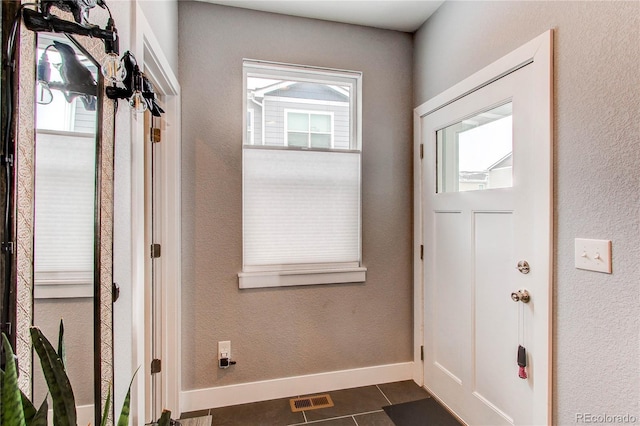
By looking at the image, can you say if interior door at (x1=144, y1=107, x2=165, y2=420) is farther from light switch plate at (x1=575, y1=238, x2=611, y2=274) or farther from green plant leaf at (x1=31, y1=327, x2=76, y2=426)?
light switch plate at (x1=575, y1=238, x2=611, y2=274)

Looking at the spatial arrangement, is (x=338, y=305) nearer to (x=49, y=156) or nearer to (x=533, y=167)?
(x=533, y=167)

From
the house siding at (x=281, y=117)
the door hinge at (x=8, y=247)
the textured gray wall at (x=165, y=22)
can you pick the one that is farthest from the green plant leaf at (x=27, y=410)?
the house siding at (x=281, y=117)

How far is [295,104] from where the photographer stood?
223 centimetres

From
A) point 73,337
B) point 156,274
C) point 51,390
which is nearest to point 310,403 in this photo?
point 156,274

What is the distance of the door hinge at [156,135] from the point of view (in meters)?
1.82

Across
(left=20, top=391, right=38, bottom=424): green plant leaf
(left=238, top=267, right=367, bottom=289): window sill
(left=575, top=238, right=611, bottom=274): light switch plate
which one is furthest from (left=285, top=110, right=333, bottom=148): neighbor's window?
(left=20, top=391, right=38, bottom=424): green plant leaf

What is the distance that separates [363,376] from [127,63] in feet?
7.59

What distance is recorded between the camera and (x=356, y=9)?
2.12 meters

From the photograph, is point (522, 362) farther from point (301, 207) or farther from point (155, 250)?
point (155, 250)

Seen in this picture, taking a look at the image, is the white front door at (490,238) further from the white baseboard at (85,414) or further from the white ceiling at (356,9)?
the white baseboard at (85,414)

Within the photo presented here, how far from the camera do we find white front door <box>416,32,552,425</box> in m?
1.40

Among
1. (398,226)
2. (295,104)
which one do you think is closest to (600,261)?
(398,226)

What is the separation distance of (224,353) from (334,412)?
31.6 inches

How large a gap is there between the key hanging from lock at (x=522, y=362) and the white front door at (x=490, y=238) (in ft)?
0.06
